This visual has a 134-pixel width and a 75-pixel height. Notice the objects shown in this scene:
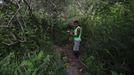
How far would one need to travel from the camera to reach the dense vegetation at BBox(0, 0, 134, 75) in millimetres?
8469

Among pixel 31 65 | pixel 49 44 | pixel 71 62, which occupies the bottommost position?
pixel 71 62

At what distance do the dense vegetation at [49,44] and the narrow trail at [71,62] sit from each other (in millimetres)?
350

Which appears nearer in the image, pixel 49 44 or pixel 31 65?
pixel 31 65

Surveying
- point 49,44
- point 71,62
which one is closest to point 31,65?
point 49,44

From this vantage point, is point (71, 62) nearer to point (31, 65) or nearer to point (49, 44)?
point (49, 44)

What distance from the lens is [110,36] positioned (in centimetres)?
924

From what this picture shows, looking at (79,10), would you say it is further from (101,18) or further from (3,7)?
(3,7)

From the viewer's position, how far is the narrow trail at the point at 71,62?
984cm

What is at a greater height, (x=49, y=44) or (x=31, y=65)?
(x=49, y=44)

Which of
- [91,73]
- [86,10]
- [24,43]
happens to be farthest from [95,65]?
[86,10]

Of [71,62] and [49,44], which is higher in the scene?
[49,44]

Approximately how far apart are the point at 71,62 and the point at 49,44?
3.73 feet

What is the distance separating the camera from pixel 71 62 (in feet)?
35.1

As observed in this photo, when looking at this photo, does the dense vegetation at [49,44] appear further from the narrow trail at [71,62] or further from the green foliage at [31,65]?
the narrow trail at [71,62]
